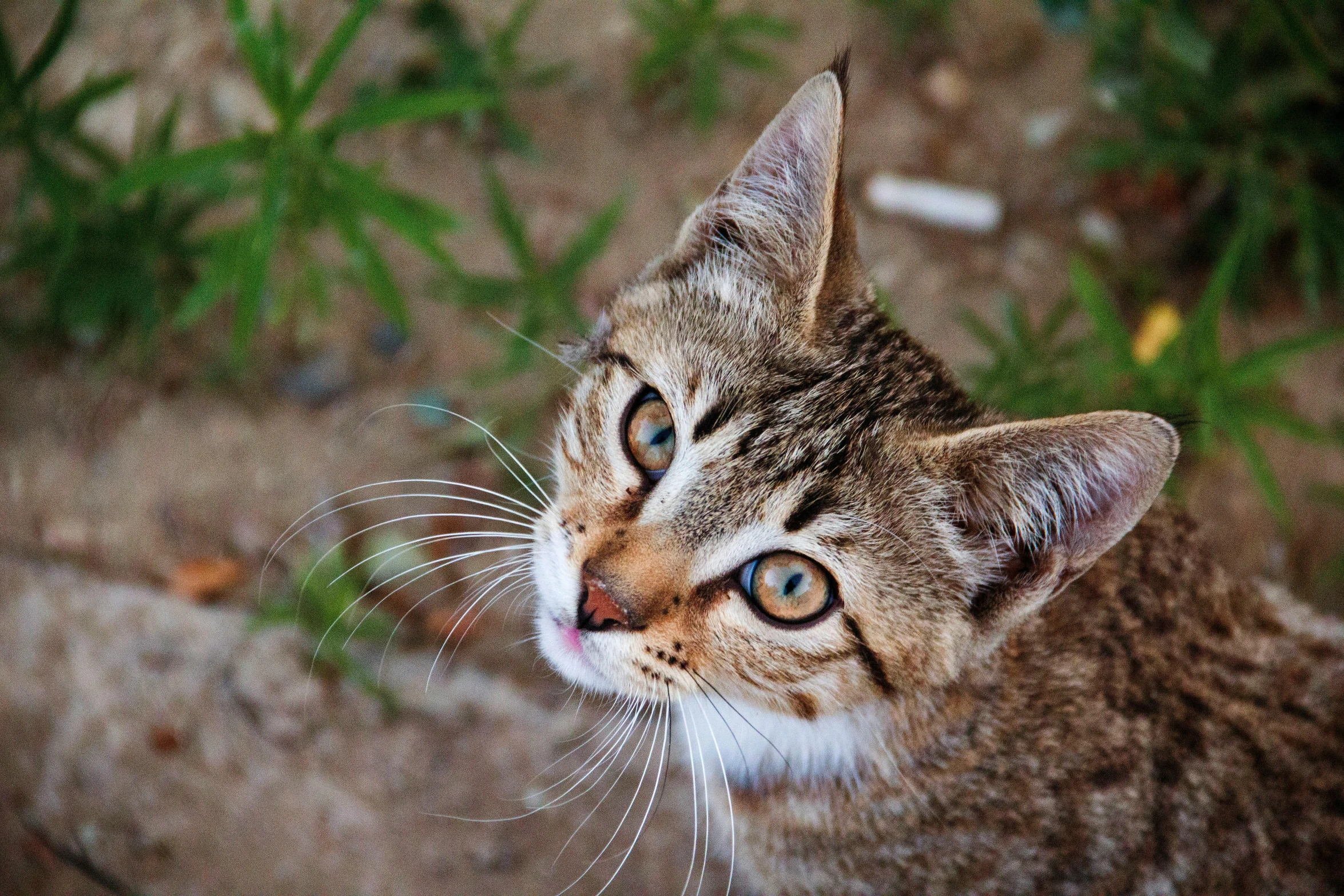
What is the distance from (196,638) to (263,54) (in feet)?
6.43

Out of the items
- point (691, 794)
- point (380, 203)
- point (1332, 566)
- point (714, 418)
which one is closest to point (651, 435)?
point (714, 418)

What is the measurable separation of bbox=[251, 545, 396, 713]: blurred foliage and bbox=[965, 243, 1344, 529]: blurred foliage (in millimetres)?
2247

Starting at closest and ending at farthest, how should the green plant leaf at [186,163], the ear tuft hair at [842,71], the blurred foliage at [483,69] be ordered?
1. the ear tuft hair at [842,71]
2. the green plant leaf at [186,163]
3. the blurred foliage at [483,69]

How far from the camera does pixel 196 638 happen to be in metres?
3.30

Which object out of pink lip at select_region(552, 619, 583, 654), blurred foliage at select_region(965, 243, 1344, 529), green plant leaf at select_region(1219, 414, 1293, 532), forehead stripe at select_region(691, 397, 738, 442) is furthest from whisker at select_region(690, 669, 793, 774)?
green plant leaf at select_region(1219, 414, 1293, 532)

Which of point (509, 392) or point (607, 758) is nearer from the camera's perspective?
point (607, 758)

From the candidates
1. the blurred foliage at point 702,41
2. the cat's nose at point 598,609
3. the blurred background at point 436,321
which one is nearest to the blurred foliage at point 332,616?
the blurred background at point 436,321

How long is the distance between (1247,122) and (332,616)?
4156mm

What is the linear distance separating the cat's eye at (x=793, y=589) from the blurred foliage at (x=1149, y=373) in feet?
3.84

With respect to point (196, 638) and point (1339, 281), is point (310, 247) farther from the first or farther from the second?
point (1339, 281)

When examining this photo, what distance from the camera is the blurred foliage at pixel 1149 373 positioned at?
10.3 ft

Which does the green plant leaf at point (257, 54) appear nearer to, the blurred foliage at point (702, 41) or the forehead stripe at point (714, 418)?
the forehead stripe at point (714, 418)

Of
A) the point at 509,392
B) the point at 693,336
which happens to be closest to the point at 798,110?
the point at 693,336

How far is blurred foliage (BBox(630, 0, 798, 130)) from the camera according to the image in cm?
391
